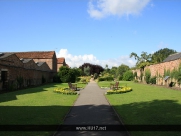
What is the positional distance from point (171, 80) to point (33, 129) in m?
23.3

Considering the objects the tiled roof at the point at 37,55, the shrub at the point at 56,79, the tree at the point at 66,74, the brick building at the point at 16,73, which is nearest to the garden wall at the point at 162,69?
the tree at the point at 66,74

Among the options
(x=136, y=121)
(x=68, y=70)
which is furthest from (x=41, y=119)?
(x=68, y=70)

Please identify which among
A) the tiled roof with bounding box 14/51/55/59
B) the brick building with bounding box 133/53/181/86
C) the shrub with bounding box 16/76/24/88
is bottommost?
the shrub with bounding box 16/76/24/88

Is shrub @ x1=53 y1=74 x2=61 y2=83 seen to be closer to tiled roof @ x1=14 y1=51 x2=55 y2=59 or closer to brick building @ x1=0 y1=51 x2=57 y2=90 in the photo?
brick building @ x1=0 y1=51 x2=57 y2=90

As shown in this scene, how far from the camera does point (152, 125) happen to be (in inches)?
297

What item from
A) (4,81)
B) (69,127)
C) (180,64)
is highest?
(180,64)

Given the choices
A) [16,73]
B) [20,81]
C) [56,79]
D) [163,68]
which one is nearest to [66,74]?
[56,79]

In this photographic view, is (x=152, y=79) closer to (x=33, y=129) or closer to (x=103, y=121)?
(x=103, y=121)

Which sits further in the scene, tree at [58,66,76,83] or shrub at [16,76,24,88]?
tree at [58,66,76,83]

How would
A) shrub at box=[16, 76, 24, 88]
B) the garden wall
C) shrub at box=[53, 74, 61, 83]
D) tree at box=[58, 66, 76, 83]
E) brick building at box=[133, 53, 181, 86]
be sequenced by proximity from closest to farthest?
brick building at box=[133, 53, 181, 86]
the garden wall
shrub at box=[16, 76, 24, 88]
tree at box=[58, 66, 76, 83]
shrub at box=[53, 74, 61, 83]

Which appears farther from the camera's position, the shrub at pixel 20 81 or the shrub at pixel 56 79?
the shrub at pixel 56 79

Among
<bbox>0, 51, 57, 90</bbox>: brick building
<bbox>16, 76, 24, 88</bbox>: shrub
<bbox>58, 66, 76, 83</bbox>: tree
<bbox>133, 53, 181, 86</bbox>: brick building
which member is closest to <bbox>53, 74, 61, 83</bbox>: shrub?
<bbox>58, 66, 76, 83</bbox>: tree

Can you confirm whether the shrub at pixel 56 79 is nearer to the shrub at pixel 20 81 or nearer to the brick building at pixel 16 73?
the brick building at pixel 16 73

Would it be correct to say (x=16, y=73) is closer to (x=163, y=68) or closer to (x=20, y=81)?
(x=20, y=81)
